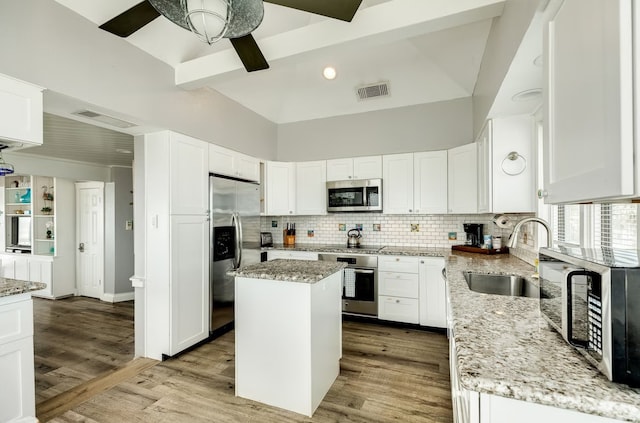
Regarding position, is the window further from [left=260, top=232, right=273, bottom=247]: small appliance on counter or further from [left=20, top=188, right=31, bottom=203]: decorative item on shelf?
[left=20, top=188, right=31, bottom=203]: decorative item on shelf

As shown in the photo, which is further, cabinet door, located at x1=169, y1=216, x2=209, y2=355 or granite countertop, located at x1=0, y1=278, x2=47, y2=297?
cabinet door, located at x1=169, y1=216, x2=209, y2=355

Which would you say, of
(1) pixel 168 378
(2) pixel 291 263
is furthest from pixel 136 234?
(2) pixel 291 263

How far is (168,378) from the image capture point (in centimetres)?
257

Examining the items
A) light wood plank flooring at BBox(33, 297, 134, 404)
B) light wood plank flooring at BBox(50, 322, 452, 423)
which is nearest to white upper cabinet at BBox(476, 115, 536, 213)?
light wood plank flooring at BBox(50, 322, 452, 423)

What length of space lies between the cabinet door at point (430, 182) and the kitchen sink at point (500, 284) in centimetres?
165

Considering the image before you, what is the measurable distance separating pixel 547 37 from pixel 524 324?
1112 mm

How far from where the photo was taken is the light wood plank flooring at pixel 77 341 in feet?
8.76

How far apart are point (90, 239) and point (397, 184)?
5.45m

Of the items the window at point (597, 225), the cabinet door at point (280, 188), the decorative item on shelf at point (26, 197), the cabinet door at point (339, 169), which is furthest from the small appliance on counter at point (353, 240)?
the decorative item on shelf at point (26, 197)

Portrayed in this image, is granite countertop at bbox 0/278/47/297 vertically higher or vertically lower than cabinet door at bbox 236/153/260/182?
lower

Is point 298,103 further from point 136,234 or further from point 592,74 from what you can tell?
point 592,74

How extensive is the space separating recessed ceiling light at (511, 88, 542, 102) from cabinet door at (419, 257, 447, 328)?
76.7 inches

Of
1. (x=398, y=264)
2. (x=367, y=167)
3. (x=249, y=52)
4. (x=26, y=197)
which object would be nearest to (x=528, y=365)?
(x=249, y=52)

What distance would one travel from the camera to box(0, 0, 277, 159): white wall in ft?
6.08
